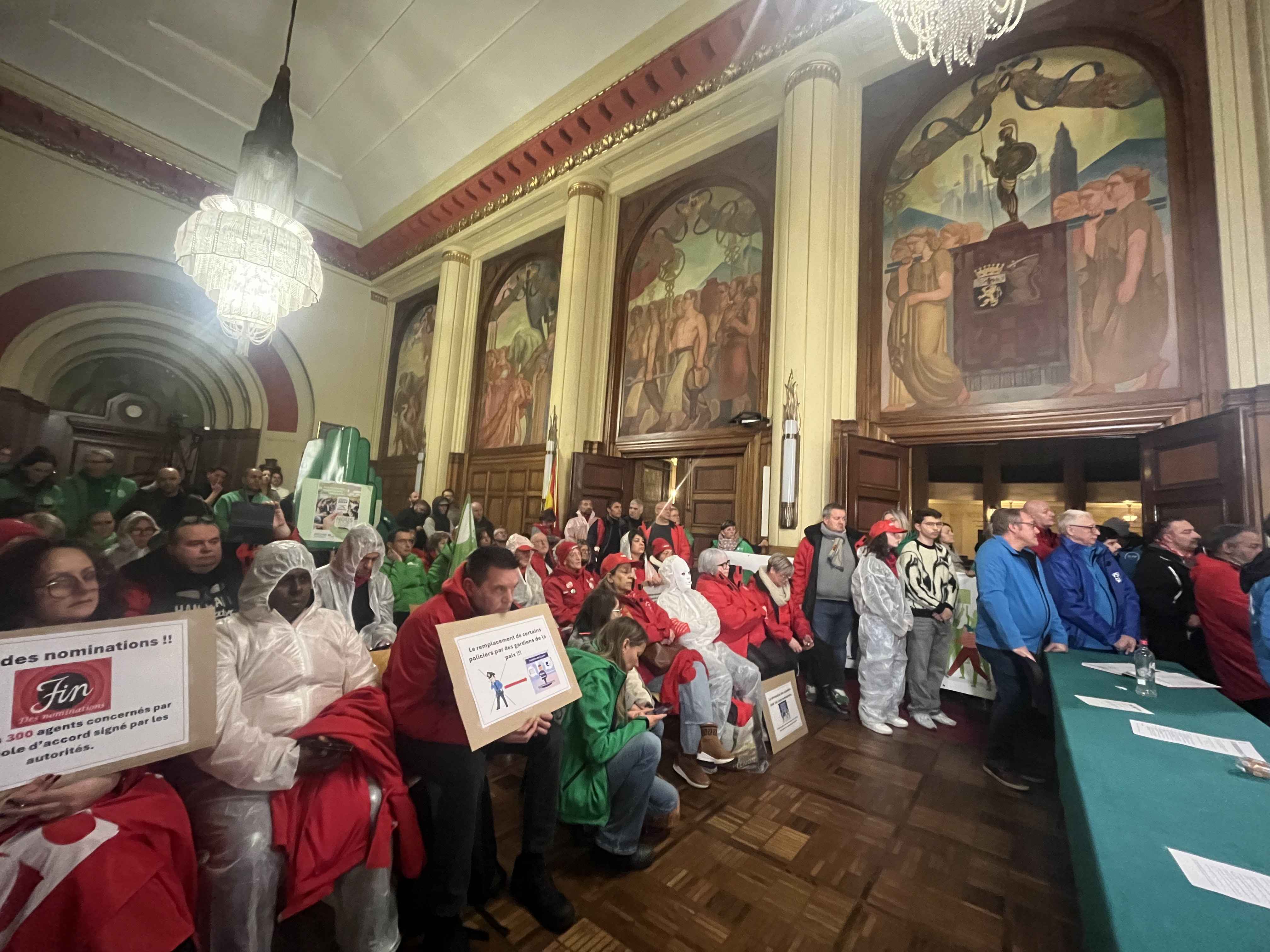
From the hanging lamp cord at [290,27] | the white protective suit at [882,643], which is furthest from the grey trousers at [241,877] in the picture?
the hanging lamp cord at [290,27]

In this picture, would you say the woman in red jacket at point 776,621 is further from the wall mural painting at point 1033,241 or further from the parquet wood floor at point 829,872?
the wall mural painting at point 1033,241

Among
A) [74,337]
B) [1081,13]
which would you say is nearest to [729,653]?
[1081,13]

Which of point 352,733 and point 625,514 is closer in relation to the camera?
point 352,733

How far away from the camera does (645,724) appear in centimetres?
229

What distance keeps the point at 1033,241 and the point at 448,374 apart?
33.4ft

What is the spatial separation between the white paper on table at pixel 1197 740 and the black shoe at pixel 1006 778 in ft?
4.17

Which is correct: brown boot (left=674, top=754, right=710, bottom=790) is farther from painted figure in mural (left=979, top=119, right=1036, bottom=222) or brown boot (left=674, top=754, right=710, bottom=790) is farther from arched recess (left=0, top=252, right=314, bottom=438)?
arched recess (left=0, top=252, right=314, bottom=438)

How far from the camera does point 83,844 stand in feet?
3.76

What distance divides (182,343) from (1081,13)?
15376 millimetres

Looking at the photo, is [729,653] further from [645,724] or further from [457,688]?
[457,688]

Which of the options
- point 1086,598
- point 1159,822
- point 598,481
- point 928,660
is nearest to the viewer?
point 1159,822

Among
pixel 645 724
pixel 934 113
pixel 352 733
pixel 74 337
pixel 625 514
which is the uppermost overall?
pixel 934 113

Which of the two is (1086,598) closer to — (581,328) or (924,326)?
(924,326)

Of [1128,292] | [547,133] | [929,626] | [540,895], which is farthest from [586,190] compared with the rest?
[540,895]
